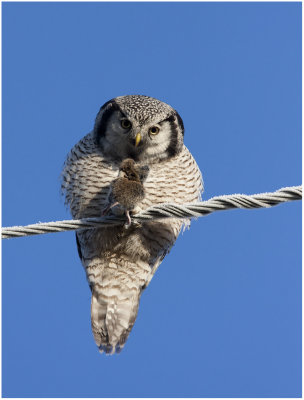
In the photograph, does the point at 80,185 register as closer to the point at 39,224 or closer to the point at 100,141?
the point at 100,141

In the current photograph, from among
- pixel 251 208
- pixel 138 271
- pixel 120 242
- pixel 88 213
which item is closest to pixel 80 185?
pixel 88 213

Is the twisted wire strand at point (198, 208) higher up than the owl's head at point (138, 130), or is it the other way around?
the owl's head at point (138, 130)

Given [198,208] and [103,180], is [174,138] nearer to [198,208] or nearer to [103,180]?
[103,180]

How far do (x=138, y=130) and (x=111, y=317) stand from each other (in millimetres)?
1729

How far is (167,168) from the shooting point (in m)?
5.64

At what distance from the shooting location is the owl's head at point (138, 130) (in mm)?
5562

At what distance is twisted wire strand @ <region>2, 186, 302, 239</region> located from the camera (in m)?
3.49

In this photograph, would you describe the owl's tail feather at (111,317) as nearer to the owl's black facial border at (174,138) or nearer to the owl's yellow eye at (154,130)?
the owl's black facial border at (174,138)

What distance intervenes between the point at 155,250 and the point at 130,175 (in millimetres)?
1137

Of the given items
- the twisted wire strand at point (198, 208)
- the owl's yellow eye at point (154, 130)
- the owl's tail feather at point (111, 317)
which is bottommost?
the owl's tail feather at point (111, 317)

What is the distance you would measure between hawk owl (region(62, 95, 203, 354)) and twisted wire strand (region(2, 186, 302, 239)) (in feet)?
4.75

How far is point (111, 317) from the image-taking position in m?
5.94

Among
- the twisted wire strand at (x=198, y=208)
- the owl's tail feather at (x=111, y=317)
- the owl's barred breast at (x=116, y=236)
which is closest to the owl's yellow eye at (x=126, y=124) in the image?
the owl's barred breast at (x=116, y=236)

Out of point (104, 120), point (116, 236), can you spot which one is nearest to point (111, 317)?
point (116, 236)
